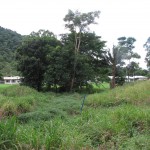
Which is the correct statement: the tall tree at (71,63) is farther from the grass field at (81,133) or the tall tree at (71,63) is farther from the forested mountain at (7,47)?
the forested mountain at (7,47)

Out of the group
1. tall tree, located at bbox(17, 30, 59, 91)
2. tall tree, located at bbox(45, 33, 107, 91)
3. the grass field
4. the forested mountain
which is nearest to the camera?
the grass field

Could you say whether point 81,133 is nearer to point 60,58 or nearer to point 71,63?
point 60,58

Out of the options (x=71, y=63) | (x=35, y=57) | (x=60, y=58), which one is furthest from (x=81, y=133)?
(x=35, y=57)

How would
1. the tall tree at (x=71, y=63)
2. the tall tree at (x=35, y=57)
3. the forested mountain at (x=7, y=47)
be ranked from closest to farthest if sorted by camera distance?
1. the tall tree at (x=71, y=63)
2. the tall tree at (x=35, y=57)
3. the forested mountain at (x=7, y=47)

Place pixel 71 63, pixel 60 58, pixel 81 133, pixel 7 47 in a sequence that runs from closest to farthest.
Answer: pixel 81 133 → pixel 60 58 → pixel 71 63 → pixel 7 47

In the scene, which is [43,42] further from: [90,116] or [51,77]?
[90,116]

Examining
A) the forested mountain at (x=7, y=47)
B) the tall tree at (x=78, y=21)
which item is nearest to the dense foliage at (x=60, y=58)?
the tall tree at (x=78, y=21)

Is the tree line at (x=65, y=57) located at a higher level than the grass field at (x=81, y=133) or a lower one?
higher

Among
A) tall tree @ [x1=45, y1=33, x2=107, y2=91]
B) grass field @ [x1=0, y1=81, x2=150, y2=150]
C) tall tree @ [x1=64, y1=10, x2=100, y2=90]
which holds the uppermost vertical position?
tall tree @ [x1=64, y1=10, x2=100, y2=90]

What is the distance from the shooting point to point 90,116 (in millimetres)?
7113

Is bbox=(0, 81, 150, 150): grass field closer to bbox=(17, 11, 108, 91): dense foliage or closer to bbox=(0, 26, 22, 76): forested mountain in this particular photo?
bbox=(17, 11, 108, 91): dense foliage

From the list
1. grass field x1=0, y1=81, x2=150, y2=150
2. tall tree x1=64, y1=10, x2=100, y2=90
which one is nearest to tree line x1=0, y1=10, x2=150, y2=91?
tall tree x1=64, y1=10, x2=100, y2=90

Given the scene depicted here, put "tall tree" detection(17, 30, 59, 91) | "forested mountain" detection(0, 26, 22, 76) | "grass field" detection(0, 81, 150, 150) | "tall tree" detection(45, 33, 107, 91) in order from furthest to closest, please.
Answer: "forested mountain" detection(0, 26, 22, 76)
"tall tree" detection(17, 30, 59, 91)
"tall tree" detection(45, 33, 107, 91)
"grass field" detection(0, 81, 150, 150)

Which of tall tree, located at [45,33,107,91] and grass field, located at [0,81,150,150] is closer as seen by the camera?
grass field, located at [0,81,150,150]
